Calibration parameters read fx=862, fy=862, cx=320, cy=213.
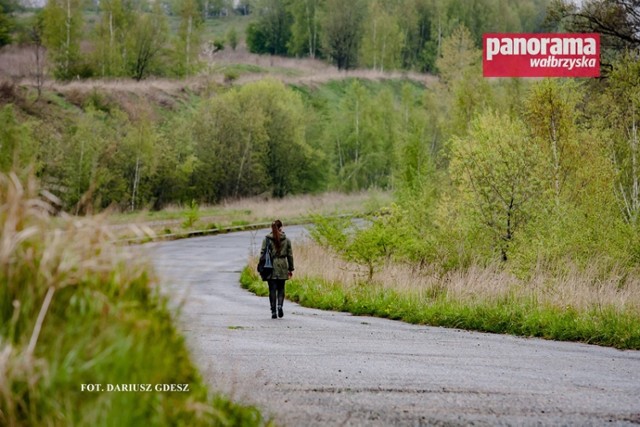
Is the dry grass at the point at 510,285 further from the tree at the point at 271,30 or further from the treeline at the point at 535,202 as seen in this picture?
the tree at the point at 271,30

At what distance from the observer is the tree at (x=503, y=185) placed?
22578mm

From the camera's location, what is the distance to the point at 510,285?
18141 mm

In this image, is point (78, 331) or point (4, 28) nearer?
point (78, 331)

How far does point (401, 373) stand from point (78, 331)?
20.1ft

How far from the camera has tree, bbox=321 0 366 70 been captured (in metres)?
114

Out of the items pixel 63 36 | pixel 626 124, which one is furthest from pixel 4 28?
pixel 626 124

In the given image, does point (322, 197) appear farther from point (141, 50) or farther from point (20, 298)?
point (20, 298)

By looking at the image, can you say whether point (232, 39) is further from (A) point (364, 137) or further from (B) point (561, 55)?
(B) point (561, 55)

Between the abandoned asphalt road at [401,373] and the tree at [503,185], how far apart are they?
22.5 ft

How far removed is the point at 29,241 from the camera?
15.0ft

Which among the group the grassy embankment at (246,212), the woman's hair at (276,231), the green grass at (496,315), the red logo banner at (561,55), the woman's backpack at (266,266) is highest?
the red logo banner at (561,55)

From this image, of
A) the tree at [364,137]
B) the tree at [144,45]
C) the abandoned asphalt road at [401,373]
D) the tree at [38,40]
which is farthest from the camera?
the tree at [144,45]

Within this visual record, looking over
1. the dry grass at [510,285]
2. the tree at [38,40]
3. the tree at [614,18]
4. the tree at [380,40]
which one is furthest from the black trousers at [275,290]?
the tree at [380,40]

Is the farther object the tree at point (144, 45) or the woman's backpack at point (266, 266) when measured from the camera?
the tree at point (144, 45)
